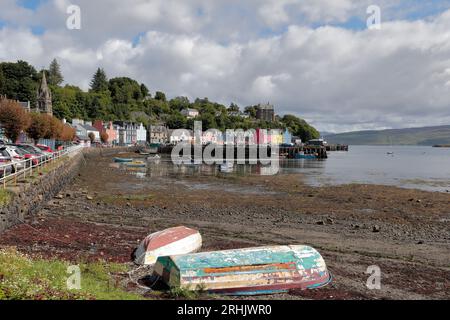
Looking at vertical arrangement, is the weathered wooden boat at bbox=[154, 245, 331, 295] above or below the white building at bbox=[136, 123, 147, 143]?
below

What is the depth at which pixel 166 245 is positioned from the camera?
1234 centimetres

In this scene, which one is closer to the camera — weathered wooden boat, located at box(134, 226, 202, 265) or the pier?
weathered wooden boat, located at box(134, 226, 202, 265)

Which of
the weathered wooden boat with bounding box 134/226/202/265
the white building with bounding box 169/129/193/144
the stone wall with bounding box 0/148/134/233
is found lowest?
the weathered wooden boat with bounding box 134/226/202/265

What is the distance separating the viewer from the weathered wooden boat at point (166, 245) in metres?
11.8

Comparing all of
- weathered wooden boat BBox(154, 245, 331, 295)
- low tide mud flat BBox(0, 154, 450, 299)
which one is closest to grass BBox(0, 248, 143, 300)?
low tide mud flat BBox(0, 154, 450, 299)

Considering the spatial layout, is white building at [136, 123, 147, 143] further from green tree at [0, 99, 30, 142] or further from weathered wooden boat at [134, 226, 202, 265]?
weathered wooden boat at [134, 226, 202, 265]

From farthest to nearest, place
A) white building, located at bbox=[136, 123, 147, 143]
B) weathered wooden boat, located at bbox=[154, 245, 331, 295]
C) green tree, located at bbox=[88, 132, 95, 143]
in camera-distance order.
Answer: white building, located at bbox=[136, 123, 147, 143] → green tree, located at bbox=[88, 132, 95, 143] → weathered wooden boat, located at bbox=[154, 245, 331, 295]

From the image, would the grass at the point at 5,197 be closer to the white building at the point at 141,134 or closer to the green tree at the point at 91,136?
the green tree at the point at 91,136

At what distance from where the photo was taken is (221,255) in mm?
10125

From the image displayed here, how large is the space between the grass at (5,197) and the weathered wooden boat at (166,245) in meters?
5.37

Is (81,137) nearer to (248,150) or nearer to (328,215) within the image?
(248,150)

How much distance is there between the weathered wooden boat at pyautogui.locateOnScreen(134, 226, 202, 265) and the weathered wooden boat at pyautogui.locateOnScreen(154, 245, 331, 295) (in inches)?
63.9

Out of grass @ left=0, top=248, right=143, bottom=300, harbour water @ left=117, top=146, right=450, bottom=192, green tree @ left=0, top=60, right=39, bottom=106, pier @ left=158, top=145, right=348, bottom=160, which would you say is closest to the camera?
grass @ left=0, top=248, right=143, bottom=300

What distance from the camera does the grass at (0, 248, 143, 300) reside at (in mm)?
6688
